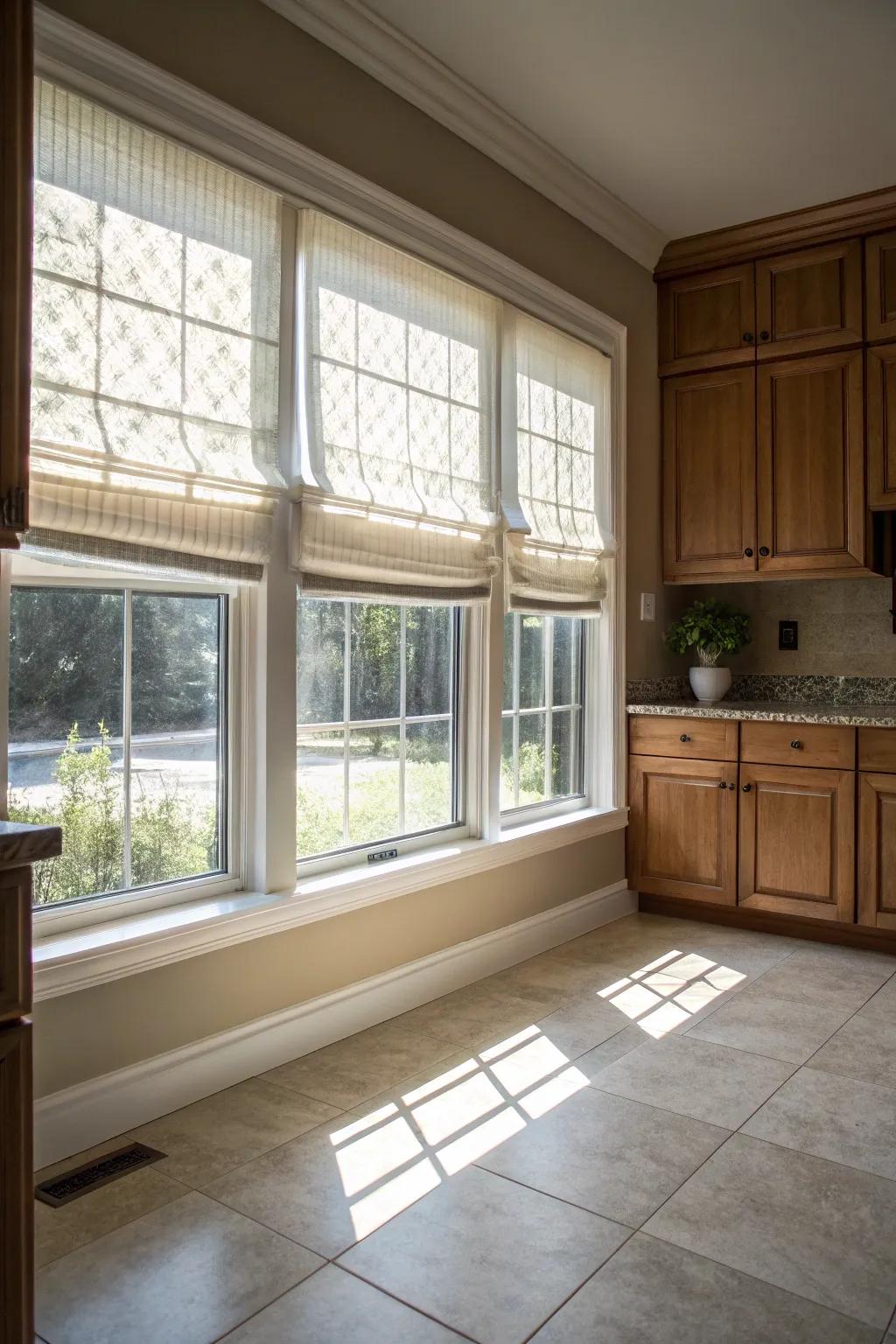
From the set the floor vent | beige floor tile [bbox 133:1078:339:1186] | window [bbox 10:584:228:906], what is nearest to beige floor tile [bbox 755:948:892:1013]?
beige floor tile [bbox 133:1078:339:1186]

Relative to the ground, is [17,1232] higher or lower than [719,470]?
lower

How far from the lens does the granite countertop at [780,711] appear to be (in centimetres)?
357

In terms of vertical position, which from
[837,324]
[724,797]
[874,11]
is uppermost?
[874,11]

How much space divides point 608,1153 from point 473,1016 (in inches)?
32.4

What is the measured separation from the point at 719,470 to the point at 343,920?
2534 mm

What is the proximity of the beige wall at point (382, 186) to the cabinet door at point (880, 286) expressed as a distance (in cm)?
90

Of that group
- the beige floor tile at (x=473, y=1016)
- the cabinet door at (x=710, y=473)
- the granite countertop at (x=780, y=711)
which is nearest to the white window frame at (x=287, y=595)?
the beige floor tile at (x=473, y=1016)

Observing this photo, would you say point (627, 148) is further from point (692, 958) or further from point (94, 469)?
point (692, 958)

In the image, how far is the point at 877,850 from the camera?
3566 millimetres

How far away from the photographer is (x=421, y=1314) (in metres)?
1.62

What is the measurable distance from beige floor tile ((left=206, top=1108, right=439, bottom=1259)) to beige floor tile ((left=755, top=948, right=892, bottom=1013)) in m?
1.51

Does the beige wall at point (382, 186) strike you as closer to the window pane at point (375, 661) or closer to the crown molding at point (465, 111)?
the crown molding at point (465, 111)

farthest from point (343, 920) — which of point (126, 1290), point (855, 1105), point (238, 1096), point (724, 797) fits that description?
point (724, 797)

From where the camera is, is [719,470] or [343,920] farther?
[719,470]
